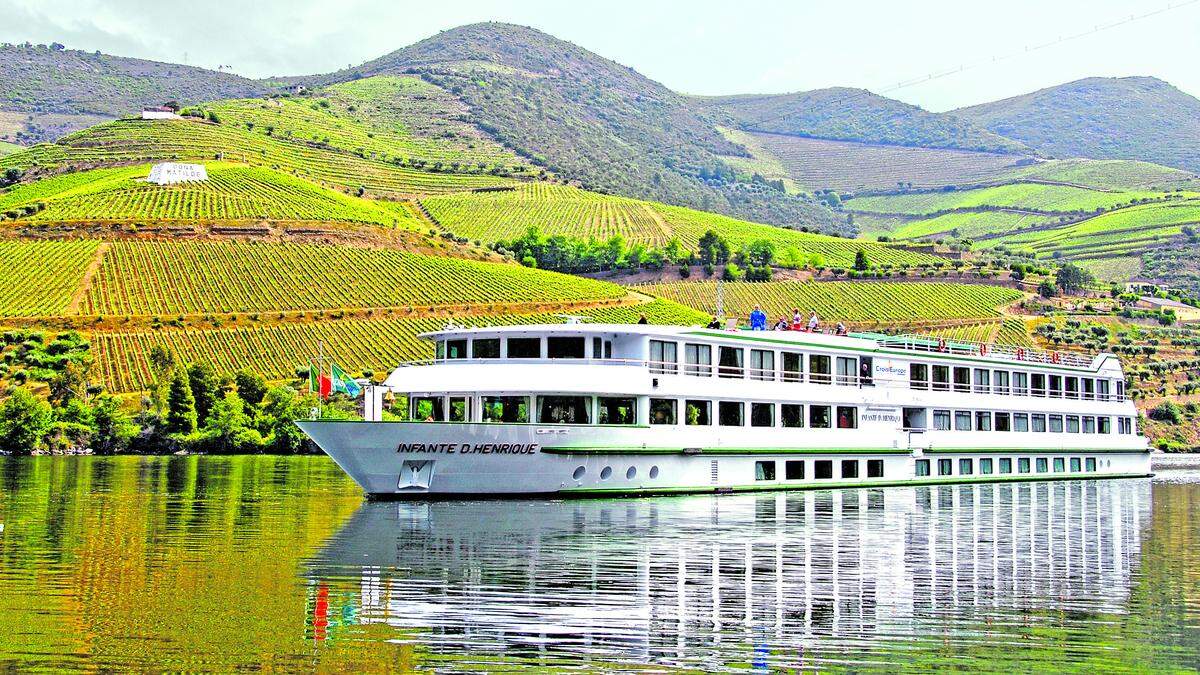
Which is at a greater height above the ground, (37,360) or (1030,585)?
(37,360)

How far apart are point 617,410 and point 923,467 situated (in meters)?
14.8

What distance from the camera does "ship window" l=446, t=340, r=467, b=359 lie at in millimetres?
38438

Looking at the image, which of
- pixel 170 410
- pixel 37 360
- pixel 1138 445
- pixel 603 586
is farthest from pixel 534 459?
pixel 37 360

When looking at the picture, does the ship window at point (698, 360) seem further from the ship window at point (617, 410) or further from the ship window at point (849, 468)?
the ship window at point (849, 468)

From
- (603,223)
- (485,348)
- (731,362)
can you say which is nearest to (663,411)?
(731,362)

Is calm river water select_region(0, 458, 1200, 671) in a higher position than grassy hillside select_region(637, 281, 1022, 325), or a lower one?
lower

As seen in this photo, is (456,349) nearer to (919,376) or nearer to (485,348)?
(485,348)

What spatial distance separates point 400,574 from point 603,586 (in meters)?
3.37

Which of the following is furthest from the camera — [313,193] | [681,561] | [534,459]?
[313,193]

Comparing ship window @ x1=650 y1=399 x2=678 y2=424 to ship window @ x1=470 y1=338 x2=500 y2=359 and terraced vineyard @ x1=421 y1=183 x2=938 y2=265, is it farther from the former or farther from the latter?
terraced vineyard @ x1=421 y1=183 x2=938 y2=265

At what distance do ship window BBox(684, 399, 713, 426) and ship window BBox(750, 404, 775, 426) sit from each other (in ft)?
6.35

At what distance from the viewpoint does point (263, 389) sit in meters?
84.6

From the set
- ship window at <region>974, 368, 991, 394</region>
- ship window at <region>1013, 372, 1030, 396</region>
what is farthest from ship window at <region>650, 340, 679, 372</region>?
ship window at <region>1013, 372, 1030, 396</region>

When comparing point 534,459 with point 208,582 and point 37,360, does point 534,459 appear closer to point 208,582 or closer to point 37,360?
point 208,582
